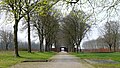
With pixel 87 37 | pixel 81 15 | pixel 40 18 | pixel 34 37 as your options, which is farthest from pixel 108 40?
pixel 81 15

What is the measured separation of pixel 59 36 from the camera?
91750mm

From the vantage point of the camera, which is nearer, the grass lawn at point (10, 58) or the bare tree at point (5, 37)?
the grass lawn at point (10, 58)

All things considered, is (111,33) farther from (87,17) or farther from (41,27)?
(87,17)

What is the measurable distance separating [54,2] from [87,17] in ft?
8.79

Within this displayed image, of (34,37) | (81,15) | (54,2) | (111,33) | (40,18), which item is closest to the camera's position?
(54,2)

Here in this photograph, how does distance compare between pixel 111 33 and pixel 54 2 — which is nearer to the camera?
pixel 54 2

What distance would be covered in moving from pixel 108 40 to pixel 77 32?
28.8 meters

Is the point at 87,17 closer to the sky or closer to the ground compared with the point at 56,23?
closer to the ground

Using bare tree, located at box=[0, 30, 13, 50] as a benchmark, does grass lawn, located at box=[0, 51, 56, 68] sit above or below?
below

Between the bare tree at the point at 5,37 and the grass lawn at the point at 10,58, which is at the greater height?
the bare tree at the point at 5,37

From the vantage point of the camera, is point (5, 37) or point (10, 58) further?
point (5, 37)

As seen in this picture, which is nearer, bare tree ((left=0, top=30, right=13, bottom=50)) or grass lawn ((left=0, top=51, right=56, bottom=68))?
grass lawn ((left=0, top=51, right=56, bottom=68))

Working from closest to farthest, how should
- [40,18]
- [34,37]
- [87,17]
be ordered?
[87,17]
[40,18]
[34,37]

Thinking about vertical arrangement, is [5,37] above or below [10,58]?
above
